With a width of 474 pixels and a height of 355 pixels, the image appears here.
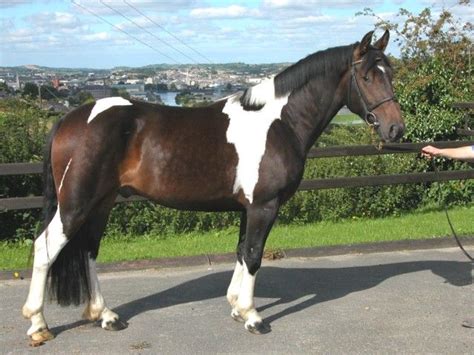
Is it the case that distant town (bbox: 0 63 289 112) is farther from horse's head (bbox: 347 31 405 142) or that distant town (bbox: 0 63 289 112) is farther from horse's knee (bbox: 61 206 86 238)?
horse's knee (bbox: 61 206 86 238)

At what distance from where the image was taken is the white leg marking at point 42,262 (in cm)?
457

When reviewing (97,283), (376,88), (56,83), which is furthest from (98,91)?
(376,88)

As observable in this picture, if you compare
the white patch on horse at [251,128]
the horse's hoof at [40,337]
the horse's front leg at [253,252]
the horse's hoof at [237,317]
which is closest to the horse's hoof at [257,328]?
the horse's front leg at [253,252]

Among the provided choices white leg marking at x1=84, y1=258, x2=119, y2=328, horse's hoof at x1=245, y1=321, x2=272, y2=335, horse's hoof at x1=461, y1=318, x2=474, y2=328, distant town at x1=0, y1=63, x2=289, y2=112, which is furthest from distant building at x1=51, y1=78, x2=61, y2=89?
horse's hoof at x1=461, y1=318, x2=474, y2=328

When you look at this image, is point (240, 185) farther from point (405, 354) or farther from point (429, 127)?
point (429, 127)

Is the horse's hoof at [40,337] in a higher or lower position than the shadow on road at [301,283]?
higher

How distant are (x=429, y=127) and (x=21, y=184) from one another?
677 cm

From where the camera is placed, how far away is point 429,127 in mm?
10578

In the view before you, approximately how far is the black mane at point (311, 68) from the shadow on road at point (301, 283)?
1939 millimetres

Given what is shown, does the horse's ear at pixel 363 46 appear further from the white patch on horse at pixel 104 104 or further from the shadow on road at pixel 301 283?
the shadow on road at pixel 301 283

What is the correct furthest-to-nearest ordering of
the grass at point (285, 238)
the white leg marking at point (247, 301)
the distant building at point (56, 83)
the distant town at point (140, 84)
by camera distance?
the distant building at point (56, 83) < the distant town at point (140, 84) < the grass at point (285, 238) < the white leg marking at point (247, 301)

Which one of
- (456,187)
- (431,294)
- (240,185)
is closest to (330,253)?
(431,294)

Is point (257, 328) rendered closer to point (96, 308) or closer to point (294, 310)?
point (294, 310)

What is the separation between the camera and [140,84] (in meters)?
13.5
